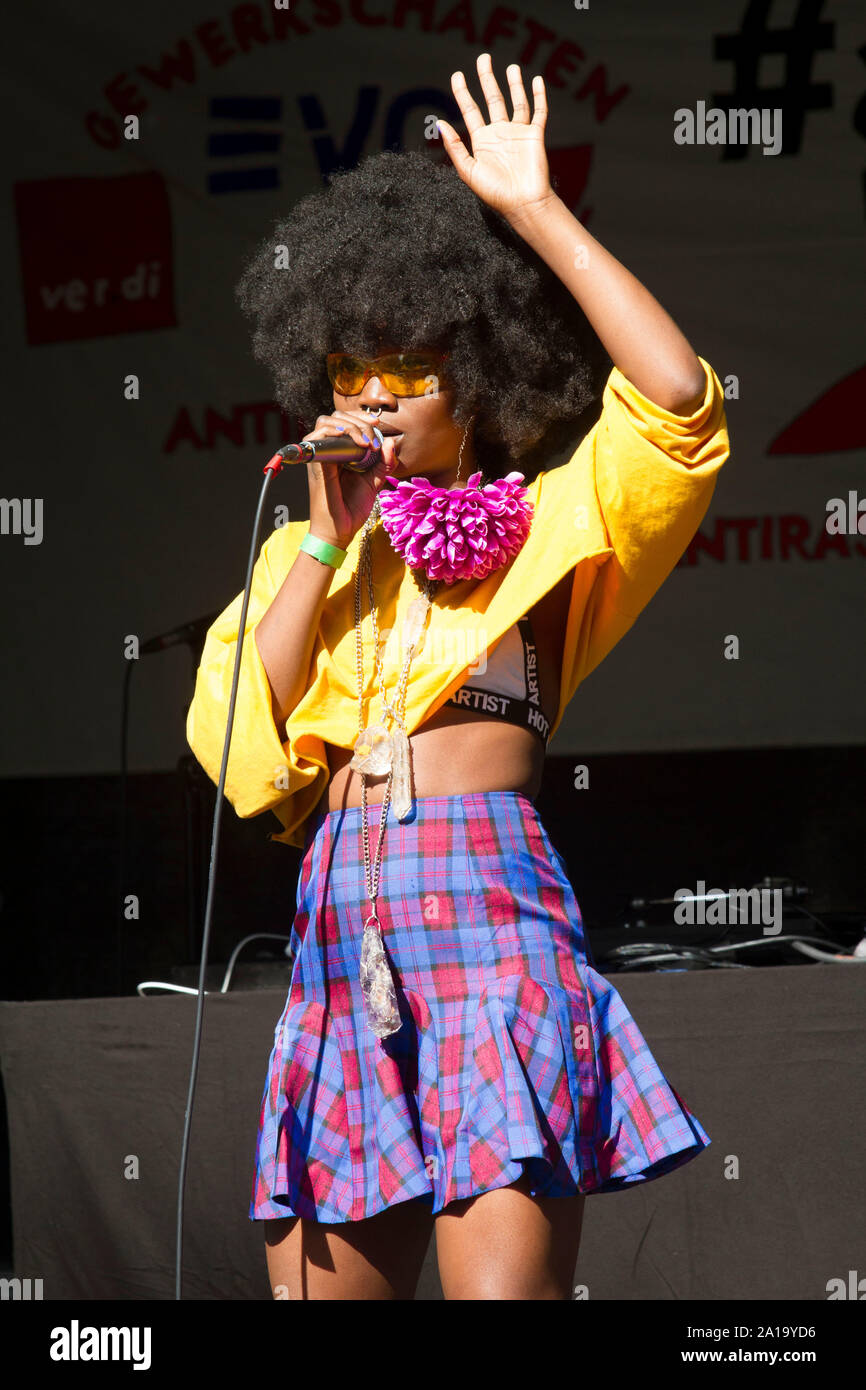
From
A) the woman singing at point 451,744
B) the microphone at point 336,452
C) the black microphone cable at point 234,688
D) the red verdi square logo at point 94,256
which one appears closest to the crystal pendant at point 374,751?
the woman singing at point 451,744

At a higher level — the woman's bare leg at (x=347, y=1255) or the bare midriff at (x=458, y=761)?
the bare midriff at (x=458, y=761)

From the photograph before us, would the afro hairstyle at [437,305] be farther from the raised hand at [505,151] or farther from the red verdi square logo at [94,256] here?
the red verdi square logo at [94,256]

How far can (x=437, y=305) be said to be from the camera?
1872 mm

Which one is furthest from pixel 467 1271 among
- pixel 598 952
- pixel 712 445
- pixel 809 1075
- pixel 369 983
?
pixel 598 952

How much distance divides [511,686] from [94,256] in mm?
2875

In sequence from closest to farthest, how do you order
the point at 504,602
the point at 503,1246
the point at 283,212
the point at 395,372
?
the point at 503,1246 → the point at 504,602 → the point at 395,372 → the point at 283,212

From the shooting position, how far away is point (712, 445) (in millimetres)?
1664

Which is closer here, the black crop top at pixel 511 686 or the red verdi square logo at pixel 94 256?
the black crop top at pixel 511 686

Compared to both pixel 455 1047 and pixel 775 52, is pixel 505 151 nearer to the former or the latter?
pixel 455 1047

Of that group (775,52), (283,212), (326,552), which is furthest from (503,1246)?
(775,52)

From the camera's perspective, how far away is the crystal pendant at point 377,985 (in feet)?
5.25

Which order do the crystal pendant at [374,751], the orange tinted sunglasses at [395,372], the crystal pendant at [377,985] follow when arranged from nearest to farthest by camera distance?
the crystal pendant at [377,985], the crystal pendant at [374,751], the orange tinted sunglasses at [395,372]

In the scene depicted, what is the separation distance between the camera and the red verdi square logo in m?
4.11
